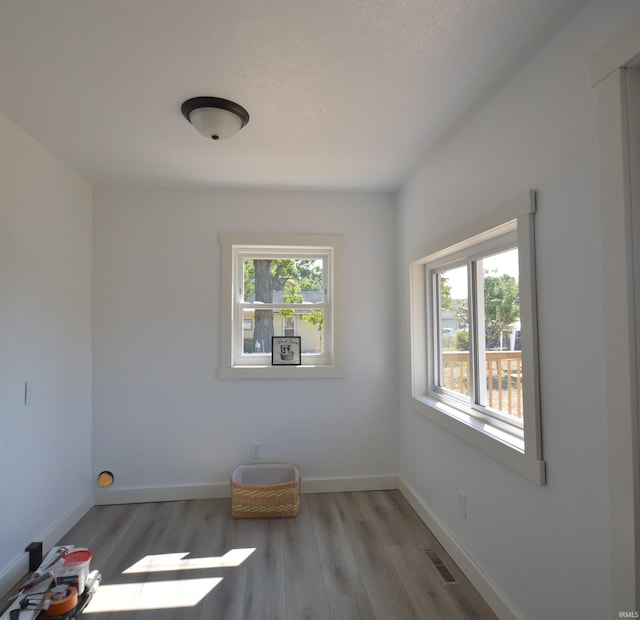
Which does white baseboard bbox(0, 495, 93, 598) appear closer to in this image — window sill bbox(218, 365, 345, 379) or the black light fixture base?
window sill bbox(218, 365, 345, 379)

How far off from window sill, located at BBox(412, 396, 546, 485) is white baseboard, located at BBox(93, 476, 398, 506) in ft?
3.08

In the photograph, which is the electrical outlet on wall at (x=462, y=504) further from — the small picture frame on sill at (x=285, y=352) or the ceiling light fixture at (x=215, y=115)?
the ceiling light fixture at (x=215, y=115)

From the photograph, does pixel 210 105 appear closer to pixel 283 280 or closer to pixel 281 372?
pixel 283 280

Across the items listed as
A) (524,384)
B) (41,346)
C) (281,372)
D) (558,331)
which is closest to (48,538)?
(41,346)

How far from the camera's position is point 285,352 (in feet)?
10.5

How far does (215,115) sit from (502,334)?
5.98 ft

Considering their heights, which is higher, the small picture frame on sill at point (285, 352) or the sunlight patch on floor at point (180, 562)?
the small picture frame on sill at point (285, 352)

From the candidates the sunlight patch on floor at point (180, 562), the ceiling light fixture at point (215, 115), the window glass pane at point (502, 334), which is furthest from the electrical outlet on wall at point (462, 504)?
the ceiling light fixture at point (215, 115)

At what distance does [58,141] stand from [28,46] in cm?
90

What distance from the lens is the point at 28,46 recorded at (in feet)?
4.97

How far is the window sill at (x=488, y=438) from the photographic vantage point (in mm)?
1549

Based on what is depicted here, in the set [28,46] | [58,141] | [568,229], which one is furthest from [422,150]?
[58,141]

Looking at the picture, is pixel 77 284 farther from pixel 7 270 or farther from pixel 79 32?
pixel 79 32

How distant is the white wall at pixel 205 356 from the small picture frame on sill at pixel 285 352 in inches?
6.9
